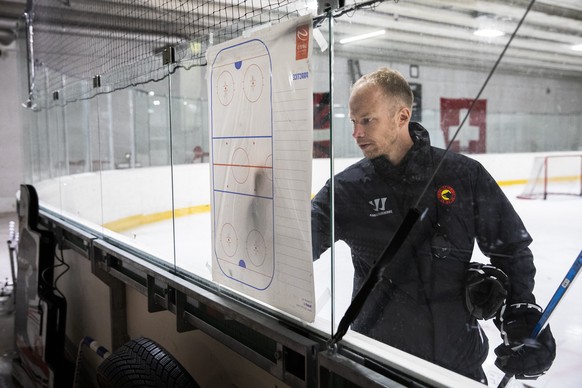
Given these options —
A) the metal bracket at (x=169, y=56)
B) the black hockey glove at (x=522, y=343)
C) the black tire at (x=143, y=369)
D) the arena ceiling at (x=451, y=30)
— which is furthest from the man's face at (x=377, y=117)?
the black tire at (x=143, y=369)

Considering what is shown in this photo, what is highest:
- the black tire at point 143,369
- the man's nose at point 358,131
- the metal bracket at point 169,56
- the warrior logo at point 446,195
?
the metal bracket at point 169,56

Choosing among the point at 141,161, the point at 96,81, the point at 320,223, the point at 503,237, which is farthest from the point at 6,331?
the point at 503,237

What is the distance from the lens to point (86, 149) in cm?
315

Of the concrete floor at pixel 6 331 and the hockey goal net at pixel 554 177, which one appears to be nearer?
the concrete floor at pixel 6 331

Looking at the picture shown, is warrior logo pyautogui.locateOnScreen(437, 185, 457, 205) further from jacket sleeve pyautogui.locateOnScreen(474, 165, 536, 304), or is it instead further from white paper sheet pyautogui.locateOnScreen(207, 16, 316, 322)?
white paper sheet pyautogui.locateOnScreen(207, 16, 316, 322)

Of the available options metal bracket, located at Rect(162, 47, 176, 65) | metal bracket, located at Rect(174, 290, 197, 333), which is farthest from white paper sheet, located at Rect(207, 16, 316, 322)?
metal bracket, located at Rect(162, 47, 176, 65)

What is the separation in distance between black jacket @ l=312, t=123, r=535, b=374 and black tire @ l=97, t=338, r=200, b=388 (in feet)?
1.97

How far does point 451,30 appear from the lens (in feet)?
6.20

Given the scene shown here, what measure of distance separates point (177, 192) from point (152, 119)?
43.3 inches

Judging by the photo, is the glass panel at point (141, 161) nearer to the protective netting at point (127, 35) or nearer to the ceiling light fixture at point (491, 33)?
the protective netting at point (127, 35)

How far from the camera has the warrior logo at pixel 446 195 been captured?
110cm

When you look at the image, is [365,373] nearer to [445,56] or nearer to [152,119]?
[445,56]

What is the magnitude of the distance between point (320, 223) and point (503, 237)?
45 centimetres

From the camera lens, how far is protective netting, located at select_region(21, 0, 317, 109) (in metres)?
1.32
